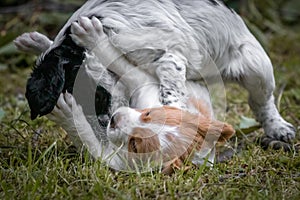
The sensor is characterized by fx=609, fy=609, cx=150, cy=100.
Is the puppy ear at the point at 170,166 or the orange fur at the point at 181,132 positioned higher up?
the orange fur at the point at 181,132

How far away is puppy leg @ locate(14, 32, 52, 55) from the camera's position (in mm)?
4405

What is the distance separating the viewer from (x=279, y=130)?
16.1 feet

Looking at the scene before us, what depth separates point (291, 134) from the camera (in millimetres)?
4879

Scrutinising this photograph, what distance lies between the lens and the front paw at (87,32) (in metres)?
3.87

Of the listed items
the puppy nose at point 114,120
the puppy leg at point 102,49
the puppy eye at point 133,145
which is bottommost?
the puppy eye at point 133,145

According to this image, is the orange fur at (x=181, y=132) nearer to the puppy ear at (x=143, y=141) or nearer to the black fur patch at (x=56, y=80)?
the puppy ear at (x=143, y=141)

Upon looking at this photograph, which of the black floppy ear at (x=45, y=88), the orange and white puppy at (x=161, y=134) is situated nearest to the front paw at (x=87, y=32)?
the black floppy ear at (x=45, y=88)

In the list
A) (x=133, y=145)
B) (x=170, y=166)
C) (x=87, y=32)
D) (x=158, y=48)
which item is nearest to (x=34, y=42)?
(x=87, y=32)

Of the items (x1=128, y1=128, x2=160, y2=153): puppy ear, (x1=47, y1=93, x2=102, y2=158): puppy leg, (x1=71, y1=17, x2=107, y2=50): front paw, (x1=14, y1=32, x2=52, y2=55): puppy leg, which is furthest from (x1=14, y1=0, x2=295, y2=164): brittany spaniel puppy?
(x1=128, y1=128, x2=160, y2=153): puppy ear

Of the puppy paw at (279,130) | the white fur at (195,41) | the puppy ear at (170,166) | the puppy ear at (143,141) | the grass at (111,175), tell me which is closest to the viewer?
the grass at (111,175)

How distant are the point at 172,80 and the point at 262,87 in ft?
3.92

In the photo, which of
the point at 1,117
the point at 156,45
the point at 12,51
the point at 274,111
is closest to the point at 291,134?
the point at 274,111

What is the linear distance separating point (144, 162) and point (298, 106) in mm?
2606

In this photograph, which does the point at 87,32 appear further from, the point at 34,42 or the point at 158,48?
the point at 34,42
